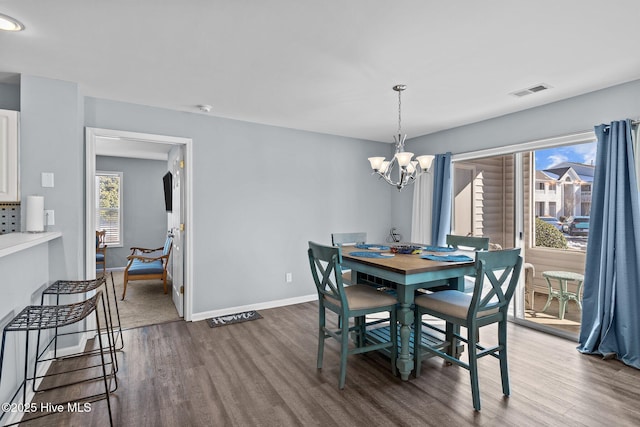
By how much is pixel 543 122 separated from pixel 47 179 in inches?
191

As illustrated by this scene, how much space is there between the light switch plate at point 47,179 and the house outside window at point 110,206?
4653mm

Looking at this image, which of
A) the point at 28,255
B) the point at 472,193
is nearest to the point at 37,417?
the point at 28,255

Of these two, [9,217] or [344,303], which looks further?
[9,217]

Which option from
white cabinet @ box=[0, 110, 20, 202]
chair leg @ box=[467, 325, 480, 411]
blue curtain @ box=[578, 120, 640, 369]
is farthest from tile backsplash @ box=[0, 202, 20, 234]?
blue curtain @ box=[578, 120, 640, 369]

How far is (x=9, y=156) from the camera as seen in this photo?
2.70 meters

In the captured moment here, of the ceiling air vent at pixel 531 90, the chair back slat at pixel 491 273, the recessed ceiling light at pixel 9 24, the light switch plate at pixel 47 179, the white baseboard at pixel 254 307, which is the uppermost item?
the ceiling air vent at pixel 531 90

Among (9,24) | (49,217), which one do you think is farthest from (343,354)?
(9,24)

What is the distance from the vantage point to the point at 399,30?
6.92 ft

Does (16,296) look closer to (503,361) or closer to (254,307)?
(254,307)

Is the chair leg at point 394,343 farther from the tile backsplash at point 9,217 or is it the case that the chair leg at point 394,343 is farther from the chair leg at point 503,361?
the tile backsplash at point 9,217

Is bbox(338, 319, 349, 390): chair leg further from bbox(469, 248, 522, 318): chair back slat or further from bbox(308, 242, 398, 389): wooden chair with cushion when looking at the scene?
bbox(469, 248, 522, 318): chair back slat

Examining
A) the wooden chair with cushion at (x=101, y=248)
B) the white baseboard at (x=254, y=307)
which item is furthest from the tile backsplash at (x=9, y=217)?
the wooden chair with cushion at (x=101, y=248)

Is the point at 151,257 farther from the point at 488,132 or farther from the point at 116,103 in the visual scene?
the point at 488,132

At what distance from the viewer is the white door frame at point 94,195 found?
324 cm
